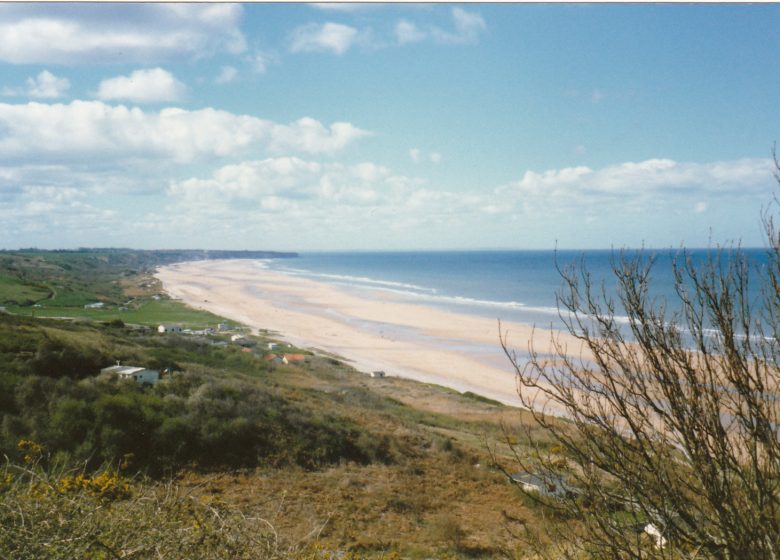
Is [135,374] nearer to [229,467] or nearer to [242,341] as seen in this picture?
[229,467]

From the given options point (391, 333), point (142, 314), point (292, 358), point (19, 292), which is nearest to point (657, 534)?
point (292, 358)

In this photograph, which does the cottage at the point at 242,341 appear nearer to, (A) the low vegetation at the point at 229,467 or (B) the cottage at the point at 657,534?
(A) the low vegetation at the point at 229,467

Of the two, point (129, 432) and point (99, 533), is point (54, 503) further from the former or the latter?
point (129, 432)

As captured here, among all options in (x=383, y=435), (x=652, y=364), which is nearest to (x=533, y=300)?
(x=383, y=435)

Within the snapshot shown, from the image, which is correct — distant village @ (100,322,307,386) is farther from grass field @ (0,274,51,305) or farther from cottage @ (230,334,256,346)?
grass field @ (0,274,51,305)

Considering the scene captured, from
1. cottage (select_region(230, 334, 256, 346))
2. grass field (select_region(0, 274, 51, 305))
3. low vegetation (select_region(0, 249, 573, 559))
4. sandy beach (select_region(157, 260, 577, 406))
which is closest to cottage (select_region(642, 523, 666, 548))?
low vegetation (select_region(0, 249, 573, 559))
